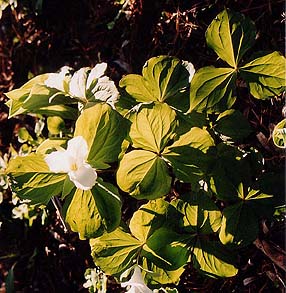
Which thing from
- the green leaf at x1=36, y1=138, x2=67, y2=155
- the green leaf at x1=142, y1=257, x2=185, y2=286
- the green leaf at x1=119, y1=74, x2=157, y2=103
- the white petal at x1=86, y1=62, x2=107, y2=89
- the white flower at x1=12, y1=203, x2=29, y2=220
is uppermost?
the white petal at x1=86, y1=62, x2=107, y2=89

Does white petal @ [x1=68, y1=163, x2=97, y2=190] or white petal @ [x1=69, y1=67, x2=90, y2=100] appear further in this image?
white petal @ [x1=69, y1=67, x2=90, y2=100]

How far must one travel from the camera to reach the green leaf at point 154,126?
97 centimetres

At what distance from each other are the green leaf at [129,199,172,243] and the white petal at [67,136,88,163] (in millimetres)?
156

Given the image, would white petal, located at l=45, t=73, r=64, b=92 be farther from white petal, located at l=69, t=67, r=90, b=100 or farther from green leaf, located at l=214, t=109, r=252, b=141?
green leaf, located at l=214, t=109, r=252, b=141

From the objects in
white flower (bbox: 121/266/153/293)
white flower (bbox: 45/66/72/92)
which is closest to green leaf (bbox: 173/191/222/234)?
white flower (bbox: 121/266/153/293)

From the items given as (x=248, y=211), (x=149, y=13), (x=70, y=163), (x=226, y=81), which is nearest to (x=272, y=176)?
(x=248, y=211)

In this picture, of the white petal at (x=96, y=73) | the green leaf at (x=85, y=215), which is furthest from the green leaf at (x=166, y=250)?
the white petal at (x=96, y=73)

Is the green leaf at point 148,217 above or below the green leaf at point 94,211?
below

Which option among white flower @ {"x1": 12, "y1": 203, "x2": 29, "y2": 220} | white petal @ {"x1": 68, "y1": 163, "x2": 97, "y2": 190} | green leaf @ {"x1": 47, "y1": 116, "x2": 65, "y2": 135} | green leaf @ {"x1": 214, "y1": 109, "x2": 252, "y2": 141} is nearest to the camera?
white petal @ {"x1": 68, "y1": 163, "x2": 97, "y2": 190}

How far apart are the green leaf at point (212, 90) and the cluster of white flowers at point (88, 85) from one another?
0.49 ft

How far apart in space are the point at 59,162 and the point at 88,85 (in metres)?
0.20

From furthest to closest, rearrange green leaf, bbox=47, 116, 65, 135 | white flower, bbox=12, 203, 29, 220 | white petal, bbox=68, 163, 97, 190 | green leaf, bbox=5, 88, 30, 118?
white flower, bbox=12, 203, 29, 220, green leaf, bbox=47, 116, 65, 135, green leaf, bbox=5, 88, 30, 118, white petal, bbox=68, 163, 97, 190

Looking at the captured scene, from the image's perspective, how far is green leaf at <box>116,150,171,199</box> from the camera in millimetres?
976

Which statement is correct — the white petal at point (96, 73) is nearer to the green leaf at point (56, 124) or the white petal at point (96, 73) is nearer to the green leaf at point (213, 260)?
the green leaf at point (56, 124)
